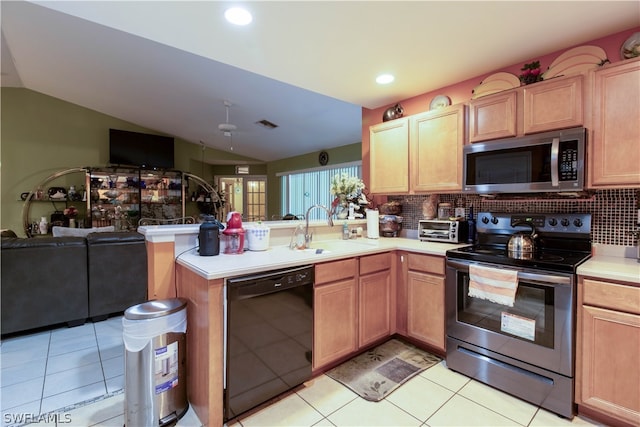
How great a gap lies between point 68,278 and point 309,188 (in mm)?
5130

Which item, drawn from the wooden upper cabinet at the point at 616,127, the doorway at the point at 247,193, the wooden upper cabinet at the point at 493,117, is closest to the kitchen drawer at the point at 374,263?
the wooden upper cabinet at the point at 493,117

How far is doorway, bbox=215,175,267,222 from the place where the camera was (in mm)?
8680

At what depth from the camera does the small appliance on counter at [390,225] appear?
3.16 m

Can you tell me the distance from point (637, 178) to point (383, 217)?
1912mm

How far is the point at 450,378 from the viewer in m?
2.12

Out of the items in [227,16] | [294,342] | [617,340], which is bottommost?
[294,342]

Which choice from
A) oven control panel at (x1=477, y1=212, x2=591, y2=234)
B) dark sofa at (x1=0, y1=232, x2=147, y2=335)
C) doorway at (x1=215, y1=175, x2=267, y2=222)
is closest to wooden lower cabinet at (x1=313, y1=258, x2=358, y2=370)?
oven control panel at (x1=477, y1=212, x2=591, y2=234)

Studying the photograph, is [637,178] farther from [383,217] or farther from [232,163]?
[232,163]

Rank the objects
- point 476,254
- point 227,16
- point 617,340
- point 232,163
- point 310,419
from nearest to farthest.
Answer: point 617,340 → point 310,419 → point 227,16 → point 476,254 → point 232,163

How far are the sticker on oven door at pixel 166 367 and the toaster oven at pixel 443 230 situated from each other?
7.44 ft

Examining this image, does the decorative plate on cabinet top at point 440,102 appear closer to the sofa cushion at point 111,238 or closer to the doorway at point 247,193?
the sofa cushion at point 111,238

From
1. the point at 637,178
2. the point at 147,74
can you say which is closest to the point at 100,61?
the point at 147,74

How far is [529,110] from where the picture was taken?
83.4 inches

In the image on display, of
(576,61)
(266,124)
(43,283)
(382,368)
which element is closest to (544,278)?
(382,368)
